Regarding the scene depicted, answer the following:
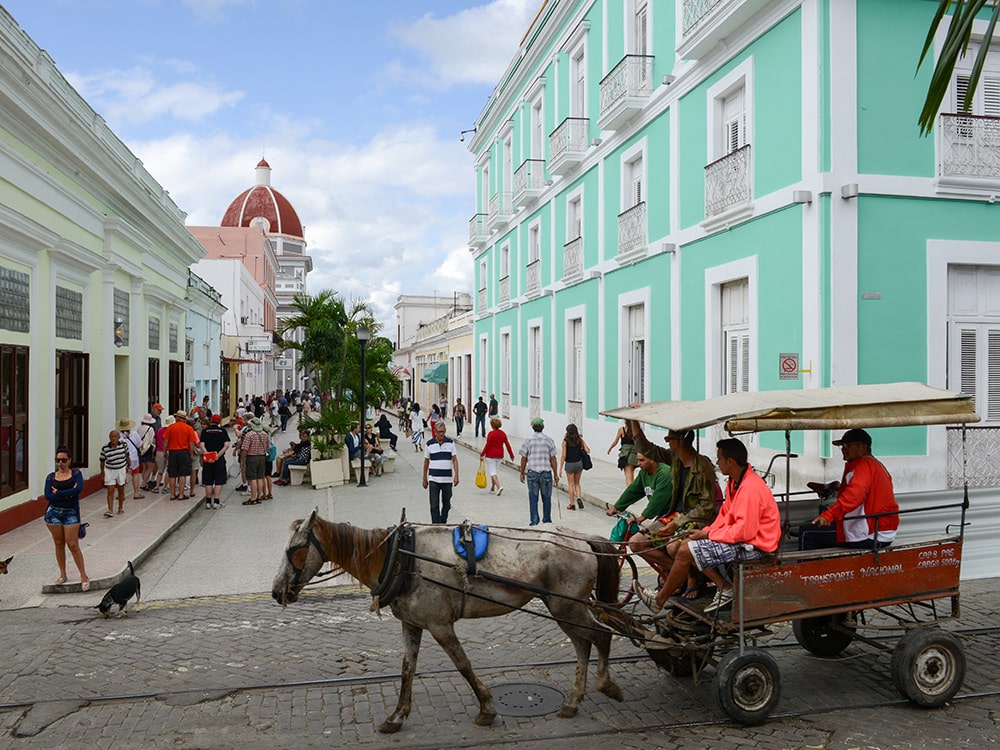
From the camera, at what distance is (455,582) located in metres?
5.15

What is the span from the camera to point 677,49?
13.5 metres

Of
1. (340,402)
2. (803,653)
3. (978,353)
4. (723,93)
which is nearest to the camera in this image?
(803,653)

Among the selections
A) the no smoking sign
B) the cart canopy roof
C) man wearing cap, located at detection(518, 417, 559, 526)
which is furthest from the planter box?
the cart canopy roof

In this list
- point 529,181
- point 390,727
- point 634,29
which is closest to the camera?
point 390,727

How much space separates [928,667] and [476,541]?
120 inches

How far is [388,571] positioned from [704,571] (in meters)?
2.00

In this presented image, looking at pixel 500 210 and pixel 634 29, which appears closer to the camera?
pixel 634 29

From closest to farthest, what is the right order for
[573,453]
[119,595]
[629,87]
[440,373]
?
[119,595], [573,453], [629,87], [440,373]

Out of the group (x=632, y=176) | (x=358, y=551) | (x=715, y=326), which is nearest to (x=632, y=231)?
(x=632, y=176)

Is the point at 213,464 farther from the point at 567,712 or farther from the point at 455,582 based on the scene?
the point at 567,712

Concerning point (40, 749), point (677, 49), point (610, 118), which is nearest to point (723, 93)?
point (677, 49)

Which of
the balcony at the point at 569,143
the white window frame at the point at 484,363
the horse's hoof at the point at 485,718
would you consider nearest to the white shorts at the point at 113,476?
the horse's hoof at the point at 485,718

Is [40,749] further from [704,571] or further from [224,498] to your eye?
[224,498]

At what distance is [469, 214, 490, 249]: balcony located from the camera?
30578 mm
